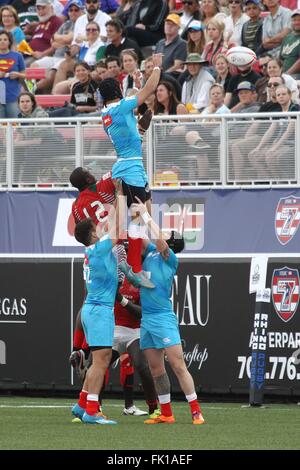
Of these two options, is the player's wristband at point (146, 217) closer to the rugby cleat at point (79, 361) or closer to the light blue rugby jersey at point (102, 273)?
the light blue rugby jersey at point (102, 273)

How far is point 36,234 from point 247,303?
3.25 meters

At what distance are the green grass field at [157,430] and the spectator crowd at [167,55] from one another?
370 centimetres

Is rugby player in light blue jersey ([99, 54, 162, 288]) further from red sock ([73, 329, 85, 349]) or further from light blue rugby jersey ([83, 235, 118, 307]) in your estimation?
red sock ([73, 329, 85, 349])

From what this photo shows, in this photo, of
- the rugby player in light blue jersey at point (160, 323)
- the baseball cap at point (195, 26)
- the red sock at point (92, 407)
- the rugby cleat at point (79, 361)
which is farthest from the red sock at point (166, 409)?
the baseball cap at point (195, 26)

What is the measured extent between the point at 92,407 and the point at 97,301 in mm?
986

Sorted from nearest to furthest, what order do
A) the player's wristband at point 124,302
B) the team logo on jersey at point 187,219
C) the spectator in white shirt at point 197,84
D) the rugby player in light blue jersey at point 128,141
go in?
the rugby player in light blue jersey at point 128,141 < the player's wristband at point 124,302 < the team logo on jersey at point 187,219 < the spectator in white shirt at point 197,84

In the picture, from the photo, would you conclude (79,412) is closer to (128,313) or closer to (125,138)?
(128,313)

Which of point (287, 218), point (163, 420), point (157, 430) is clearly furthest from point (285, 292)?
point (157, 430)

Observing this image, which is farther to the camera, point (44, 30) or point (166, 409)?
point (44, 30)

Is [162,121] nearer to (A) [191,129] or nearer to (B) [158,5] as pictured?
(A) [191,129]

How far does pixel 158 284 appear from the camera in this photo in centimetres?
1305

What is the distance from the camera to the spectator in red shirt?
80.8ft

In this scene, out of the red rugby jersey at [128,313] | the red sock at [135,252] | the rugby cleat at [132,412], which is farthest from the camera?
the rugby cleat at [132,412]

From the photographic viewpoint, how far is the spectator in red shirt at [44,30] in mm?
24625
